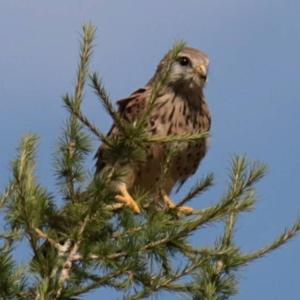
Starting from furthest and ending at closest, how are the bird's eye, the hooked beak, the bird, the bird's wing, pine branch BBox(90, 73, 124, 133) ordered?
1. the hooked beak
2. the bird's eye
3. the bird
4. the bird's wing
5. pine branch BBox(90, 73, 124, 133)

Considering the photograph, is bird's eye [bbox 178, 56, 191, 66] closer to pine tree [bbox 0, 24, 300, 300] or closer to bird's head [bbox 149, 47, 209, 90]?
bird's head [bbox 149, 47, 209, 90]

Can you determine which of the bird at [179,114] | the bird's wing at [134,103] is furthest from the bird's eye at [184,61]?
the bird's wing at [134,103]

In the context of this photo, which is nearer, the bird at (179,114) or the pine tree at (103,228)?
the pine tree at (103,228)

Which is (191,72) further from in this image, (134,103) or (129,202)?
(129,202)

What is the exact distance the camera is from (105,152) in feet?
13.2

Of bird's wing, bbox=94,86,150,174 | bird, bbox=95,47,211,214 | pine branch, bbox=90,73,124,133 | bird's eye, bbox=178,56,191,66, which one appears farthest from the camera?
bird's eye, bbox=178,56,191,66

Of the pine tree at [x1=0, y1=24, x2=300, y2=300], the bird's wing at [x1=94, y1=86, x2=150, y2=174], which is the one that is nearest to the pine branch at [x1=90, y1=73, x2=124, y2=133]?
the pine tree at [x1=0, y1=24, x2=300, y2=300]

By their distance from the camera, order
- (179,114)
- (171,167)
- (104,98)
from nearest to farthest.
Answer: (104,98) → (171,167) → (179,114)

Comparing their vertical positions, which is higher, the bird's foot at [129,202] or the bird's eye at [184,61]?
the bird's eye at [184,61]

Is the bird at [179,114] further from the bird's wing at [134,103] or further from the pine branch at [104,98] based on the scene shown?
the pine branch at [104,98]

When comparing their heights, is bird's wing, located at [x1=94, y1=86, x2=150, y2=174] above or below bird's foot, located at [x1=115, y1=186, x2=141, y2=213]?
above

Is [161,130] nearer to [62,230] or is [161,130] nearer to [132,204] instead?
[132,204]

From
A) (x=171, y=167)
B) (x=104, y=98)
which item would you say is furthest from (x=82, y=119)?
(x=171, y=167)

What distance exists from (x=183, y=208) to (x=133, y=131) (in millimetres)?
835
